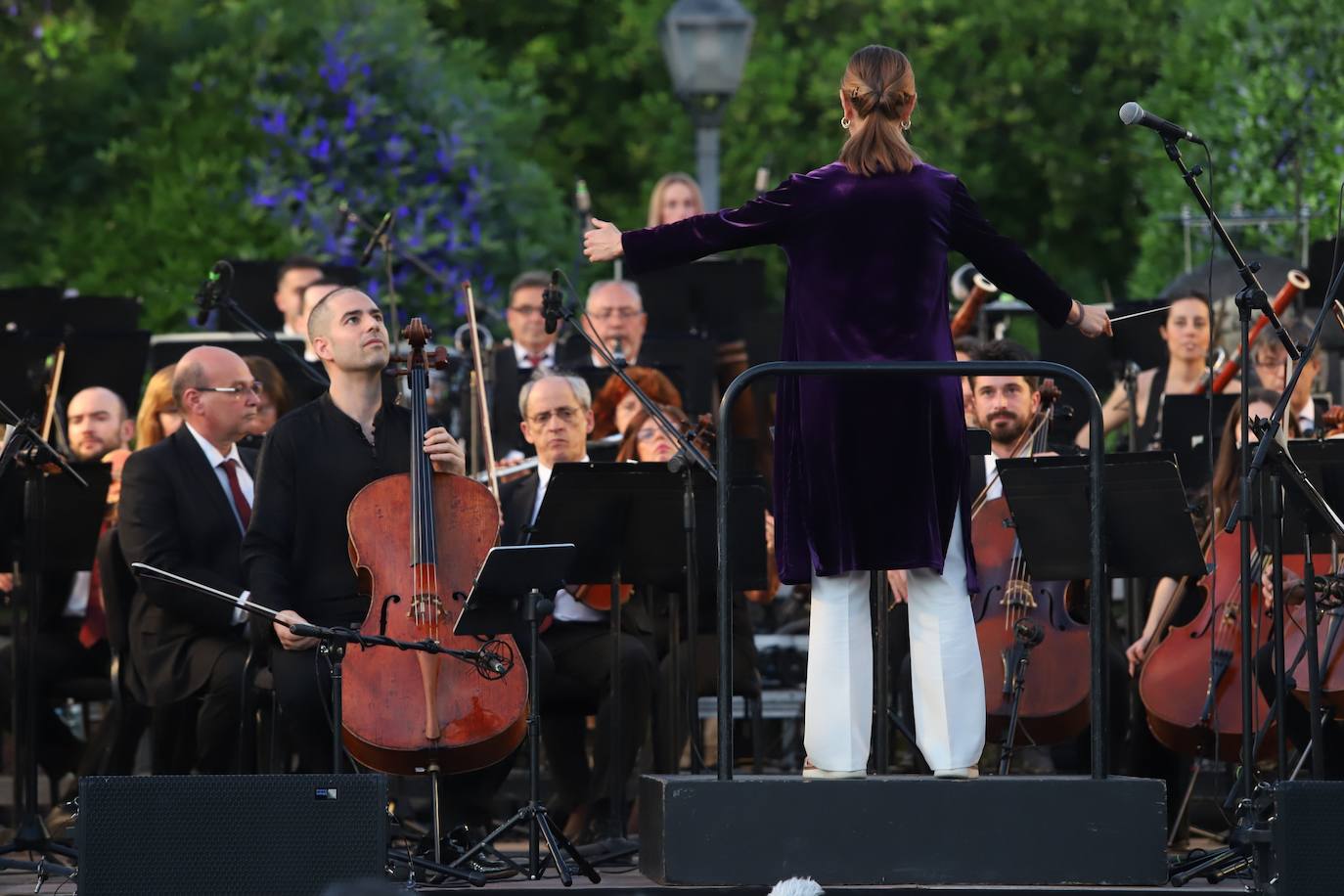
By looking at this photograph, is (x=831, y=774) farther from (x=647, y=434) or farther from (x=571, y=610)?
(x=647, y=434)

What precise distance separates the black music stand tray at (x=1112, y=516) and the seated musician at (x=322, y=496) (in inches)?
73.0

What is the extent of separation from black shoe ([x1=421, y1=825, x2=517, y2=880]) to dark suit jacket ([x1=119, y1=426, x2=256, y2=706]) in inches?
48.3

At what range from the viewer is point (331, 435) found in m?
7.14

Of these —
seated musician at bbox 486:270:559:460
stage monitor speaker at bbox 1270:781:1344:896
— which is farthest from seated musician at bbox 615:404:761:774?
stage monitor speaker at bbox 1270:781:1344:896

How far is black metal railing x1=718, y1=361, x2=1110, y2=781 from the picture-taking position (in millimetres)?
5594

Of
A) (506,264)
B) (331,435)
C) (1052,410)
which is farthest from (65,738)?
(506,264)

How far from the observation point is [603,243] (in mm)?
5863

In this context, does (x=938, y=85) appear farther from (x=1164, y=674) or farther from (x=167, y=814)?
(x=167, y=814)

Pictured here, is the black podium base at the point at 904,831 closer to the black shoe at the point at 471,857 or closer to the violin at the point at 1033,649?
the black shoe at the point at 471,857

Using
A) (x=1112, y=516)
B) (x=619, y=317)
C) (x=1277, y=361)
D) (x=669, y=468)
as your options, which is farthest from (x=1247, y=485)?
(x=619, y=317)

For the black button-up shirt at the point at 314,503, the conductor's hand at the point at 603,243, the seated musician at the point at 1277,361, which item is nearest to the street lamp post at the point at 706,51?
the seated musician at the point at 1277,361

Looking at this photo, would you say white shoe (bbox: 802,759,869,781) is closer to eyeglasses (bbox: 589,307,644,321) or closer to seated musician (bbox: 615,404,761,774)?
seated musician (bbox: 615,404,761,774)

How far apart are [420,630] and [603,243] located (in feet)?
4.41

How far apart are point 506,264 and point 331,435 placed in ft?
25.0
